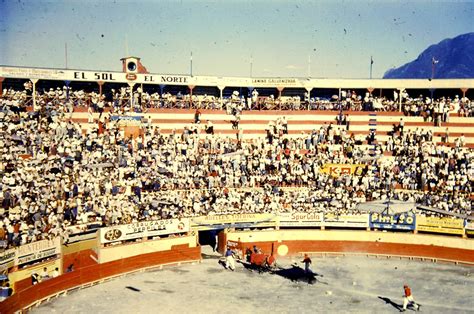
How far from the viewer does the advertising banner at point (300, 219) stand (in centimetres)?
3359

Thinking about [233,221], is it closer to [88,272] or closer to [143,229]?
[143,229]

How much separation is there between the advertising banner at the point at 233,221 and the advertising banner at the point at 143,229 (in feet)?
3.01

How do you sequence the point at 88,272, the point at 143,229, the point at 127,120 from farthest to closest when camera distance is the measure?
the point at 127,120 < the point at 143,229 < the point at 88,272

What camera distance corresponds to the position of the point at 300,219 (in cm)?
3369

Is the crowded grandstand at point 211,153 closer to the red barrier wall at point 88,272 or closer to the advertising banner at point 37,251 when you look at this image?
the advertising banner at point 37,251

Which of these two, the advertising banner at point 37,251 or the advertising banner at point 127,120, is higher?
the advertising banner at point 127,120

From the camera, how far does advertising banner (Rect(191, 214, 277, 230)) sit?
1264 inches

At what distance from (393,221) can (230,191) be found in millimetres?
11396

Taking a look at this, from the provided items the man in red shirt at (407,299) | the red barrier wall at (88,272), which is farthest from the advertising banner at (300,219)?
the man in red shirt at (407,299)

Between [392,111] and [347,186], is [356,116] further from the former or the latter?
[347,186]

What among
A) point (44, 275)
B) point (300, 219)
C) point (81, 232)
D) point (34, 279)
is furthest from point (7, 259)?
point (300, 219)

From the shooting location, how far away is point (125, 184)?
113 ft

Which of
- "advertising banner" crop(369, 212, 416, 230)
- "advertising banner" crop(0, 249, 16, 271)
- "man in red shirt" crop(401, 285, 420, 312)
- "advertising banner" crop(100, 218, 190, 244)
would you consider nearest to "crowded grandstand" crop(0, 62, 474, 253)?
"advertising banner" crop(100, 218, 190, 244)

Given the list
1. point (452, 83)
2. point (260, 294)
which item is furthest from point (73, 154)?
point (452, 83)
